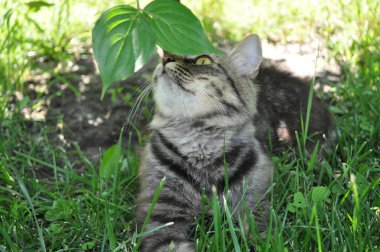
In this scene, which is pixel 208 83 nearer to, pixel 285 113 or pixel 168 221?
pixel 168 221

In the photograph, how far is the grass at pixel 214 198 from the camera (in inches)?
101

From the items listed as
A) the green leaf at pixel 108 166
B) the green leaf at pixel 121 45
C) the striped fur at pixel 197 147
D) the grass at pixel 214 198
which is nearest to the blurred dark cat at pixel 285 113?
the grass at pixel 214 198

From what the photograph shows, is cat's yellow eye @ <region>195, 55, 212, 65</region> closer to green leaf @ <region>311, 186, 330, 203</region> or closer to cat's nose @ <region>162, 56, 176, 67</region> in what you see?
cat's nose @ <region>162, 56, 176, 67</region>

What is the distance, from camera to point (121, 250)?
8.58 feet

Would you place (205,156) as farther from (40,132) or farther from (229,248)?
(40,132)

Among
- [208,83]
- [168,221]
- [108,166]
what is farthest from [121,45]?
[108,166]

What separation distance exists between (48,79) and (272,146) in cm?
212

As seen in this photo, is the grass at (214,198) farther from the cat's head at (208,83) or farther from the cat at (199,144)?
the cat's head at (208,83)

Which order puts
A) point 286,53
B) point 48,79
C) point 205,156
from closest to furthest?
point 205,156 → point 48,79 → point 286,53

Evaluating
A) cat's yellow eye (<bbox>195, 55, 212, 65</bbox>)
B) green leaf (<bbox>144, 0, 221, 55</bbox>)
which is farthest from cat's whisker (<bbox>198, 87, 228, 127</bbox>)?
green leaf (<bbox>144, 0, 221, 55</bbox>)

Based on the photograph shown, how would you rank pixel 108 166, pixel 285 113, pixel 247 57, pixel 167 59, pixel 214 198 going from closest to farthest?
pixel 214 198 < pixel 167 59 < pixel 247 57 < pixel 108 166 < pixel 285 113

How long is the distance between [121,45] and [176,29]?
0.25 m

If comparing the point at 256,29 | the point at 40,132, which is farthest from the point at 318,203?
the point at 256,29

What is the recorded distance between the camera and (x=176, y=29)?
87.0 inches
